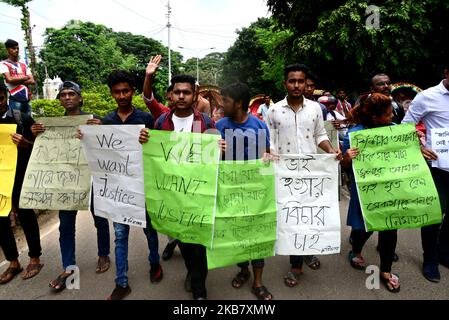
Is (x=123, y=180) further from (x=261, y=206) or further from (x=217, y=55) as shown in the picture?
(x=217, y=55)

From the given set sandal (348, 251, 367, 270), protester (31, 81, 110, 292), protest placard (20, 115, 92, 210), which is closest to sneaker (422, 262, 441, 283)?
sandal (348, 251, 367, 270)

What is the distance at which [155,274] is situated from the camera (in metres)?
2.98

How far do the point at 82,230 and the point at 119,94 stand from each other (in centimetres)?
248

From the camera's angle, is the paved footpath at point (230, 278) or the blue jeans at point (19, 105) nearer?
the paved footpath at point (230, 278)

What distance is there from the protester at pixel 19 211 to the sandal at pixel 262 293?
7.24 ft

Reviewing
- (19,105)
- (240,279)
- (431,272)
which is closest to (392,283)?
(431,272)

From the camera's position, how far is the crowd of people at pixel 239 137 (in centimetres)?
256

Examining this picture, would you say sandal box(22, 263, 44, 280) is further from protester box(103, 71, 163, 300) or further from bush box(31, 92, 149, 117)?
bush box(31, 92, 149, 117)

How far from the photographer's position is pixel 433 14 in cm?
1136

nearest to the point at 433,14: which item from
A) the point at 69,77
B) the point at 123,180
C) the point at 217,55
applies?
the point at 123,180

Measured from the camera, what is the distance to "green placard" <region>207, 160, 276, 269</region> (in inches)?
93.1

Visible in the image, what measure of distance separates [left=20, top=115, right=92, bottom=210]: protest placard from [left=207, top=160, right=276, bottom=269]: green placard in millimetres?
1278

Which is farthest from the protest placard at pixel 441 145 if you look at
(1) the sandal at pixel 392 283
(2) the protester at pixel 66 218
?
(2) the protester at pixel 66 218

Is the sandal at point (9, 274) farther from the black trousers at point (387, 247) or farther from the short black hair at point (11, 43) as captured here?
the black trousers at point (387, 247)
